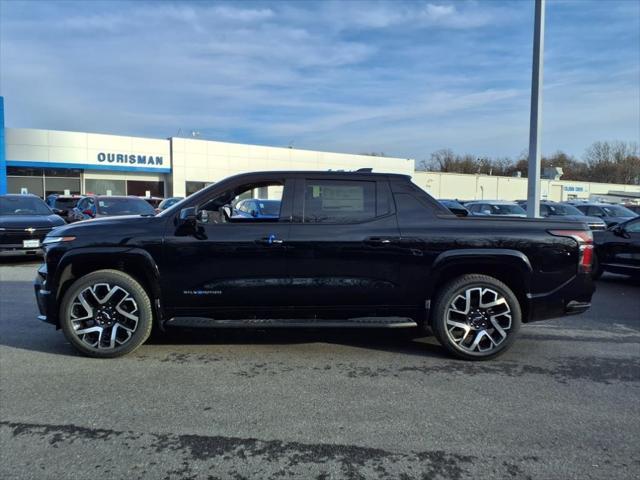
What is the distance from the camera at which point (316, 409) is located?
385 centimetres

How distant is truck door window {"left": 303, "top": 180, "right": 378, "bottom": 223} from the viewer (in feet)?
16.4

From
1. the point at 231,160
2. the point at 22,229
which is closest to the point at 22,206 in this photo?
the point at 22,229

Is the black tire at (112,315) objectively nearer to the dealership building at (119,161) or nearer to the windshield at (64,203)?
the windshield at (64,203)

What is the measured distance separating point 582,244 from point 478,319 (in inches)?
50.3

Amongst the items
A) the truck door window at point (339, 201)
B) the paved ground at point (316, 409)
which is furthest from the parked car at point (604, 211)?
the truck door window at point (339, 201)

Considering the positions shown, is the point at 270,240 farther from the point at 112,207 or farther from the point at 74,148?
the point at 74,148

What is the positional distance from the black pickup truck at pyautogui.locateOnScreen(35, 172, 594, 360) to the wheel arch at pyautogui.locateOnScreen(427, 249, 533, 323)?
13mm

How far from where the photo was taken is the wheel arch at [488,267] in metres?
4.88

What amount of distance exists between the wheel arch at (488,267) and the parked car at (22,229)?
32.3 ft

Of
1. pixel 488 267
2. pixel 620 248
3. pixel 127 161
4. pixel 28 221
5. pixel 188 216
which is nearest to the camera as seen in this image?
pixel 188 216

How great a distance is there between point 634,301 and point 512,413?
5.93m

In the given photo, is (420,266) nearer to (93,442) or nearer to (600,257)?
(93,442)

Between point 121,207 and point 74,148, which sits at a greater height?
point 74,148

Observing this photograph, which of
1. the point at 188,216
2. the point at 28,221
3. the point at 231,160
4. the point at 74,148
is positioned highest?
the point at 74,148
